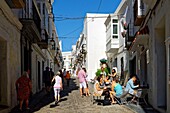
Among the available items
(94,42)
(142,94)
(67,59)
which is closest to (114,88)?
(142,94)

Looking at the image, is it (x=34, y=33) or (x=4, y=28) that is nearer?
(x=4, y=28)

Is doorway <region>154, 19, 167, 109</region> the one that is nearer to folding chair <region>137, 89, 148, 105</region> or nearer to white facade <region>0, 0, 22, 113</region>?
Answer: folding chair <region>137, 89, 148, 105</region>

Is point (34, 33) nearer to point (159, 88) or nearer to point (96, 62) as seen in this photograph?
point (159, 88)

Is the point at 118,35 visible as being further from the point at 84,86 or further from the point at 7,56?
the point at 7,56

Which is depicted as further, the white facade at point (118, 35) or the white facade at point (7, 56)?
the white facade at point (118, 35)

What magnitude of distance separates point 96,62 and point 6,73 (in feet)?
98.5

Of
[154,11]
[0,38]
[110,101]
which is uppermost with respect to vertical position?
[154,11]

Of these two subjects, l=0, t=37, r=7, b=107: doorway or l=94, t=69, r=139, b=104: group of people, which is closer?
l=0, t=37, r=7, b=107: doorway

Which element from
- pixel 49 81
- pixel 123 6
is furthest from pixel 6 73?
pixel 123 6

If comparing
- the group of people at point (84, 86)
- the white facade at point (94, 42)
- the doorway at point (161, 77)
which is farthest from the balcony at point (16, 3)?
the white facade at point (94, 42)

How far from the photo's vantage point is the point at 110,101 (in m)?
13.2

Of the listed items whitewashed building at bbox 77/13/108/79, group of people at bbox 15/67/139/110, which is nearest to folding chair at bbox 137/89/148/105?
group of people at bbox 15/67/139/110

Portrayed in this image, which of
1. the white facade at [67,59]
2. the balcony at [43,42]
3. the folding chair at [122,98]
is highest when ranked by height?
the white facade at [67,59]

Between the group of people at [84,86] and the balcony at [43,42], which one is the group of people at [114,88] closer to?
the group of people at [84,86]
